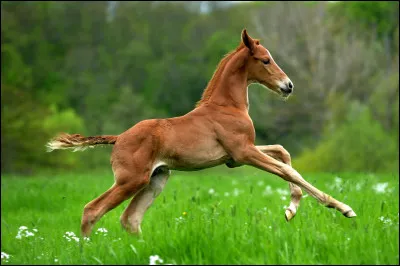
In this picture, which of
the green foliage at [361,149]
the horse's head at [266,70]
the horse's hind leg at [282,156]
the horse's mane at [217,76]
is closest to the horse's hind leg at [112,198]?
the horse's mane at [217,76]

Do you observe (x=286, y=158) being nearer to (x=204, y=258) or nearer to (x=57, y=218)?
(x=204, y=258)

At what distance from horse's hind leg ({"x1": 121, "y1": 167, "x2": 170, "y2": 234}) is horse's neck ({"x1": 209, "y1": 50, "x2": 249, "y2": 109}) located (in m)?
1.02

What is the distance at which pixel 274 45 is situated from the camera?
4062 centimetres

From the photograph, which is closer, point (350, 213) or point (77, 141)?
point (350, 213)

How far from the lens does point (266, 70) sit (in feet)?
25.1

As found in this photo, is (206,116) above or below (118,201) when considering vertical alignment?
above

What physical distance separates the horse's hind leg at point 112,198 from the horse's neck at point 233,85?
129cm

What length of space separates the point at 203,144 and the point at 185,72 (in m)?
52.0

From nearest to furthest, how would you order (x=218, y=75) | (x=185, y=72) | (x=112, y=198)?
(x=112, y=198)
(x=218, y=75)
(x=185, y=72)

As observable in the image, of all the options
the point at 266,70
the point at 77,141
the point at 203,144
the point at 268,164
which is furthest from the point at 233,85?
the point at 77,141

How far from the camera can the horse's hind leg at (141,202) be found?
7.46 meters

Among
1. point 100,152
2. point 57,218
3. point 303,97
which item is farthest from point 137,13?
point 57,218

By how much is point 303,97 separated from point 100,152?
14.2 m

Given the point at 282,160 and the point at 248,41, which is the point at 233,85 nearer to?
the point at 248,41
